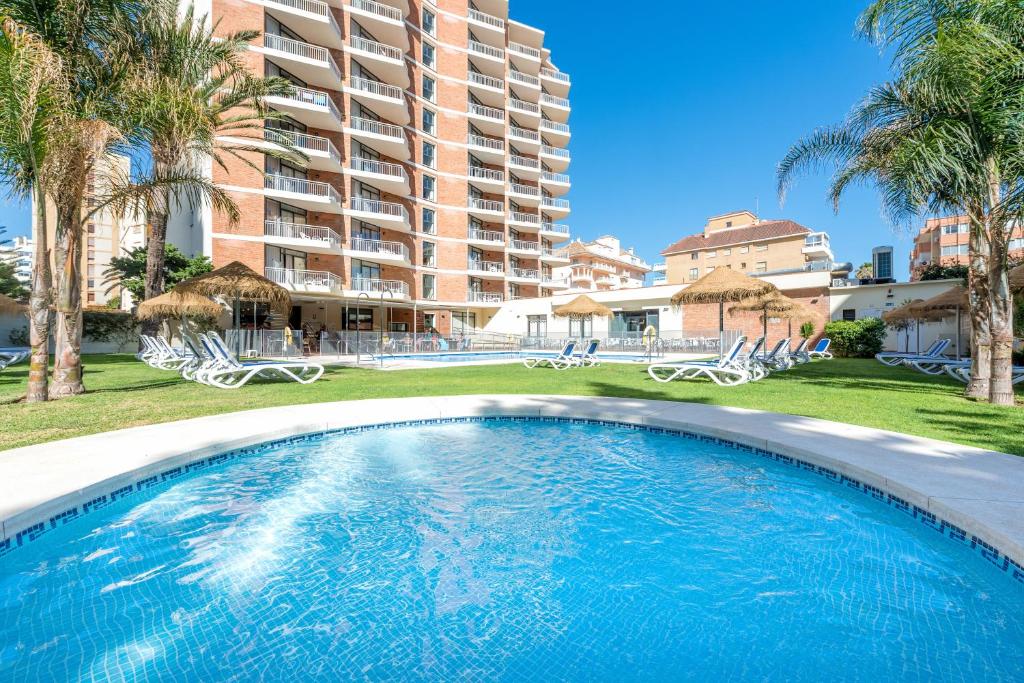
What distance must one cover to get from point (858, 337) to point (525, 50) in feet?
Answer: 113

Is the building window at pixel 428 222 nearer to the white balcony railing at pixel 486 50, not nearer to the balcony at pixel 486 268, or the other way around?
the balcony at pixel 486 268

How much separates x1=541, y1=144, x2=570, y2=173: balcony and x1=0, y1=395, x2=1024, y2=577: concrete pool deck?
40.1 m

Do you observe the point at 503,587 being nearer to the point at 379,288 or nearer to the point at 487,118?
the point at 379,288

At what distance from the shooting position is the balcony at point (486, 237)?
123 feet

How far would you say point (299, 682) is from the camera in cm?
224

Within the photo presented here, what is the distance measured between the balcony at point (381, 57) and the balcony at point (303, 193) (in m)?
8.71

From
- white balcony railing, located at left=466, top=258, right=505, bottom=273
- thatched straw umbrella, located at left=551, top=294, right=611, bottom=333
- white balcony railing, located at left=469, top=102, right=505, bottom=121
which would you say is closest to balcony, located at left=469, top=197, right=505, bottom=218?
white balcony railing, located at left=466, top=258, right=505, bottom=273

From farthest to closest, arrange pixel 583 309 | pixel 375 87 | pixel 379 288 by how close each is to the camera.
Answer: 1. pixel 379 288
2. pixel 375 87
3. pixel 583 309

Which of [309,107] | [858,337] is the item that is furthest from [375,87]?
[858,337]

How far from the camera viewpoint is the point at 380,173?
2961 centimetres

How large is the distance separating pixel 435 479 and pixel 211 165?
85.9ft

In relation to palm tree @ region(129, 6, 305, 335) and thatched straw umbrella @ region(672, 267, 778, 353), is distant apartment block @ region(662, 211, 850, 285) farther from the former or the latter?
palm tree @ region(129, 6, 305, 335)

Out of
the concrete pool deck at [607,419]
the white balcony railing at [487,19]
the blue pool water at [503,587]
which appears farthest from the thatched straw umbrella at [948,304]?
the white balcony railing at [487,19]

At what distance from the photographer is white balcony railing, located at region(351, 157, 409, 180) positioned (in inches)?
1137
